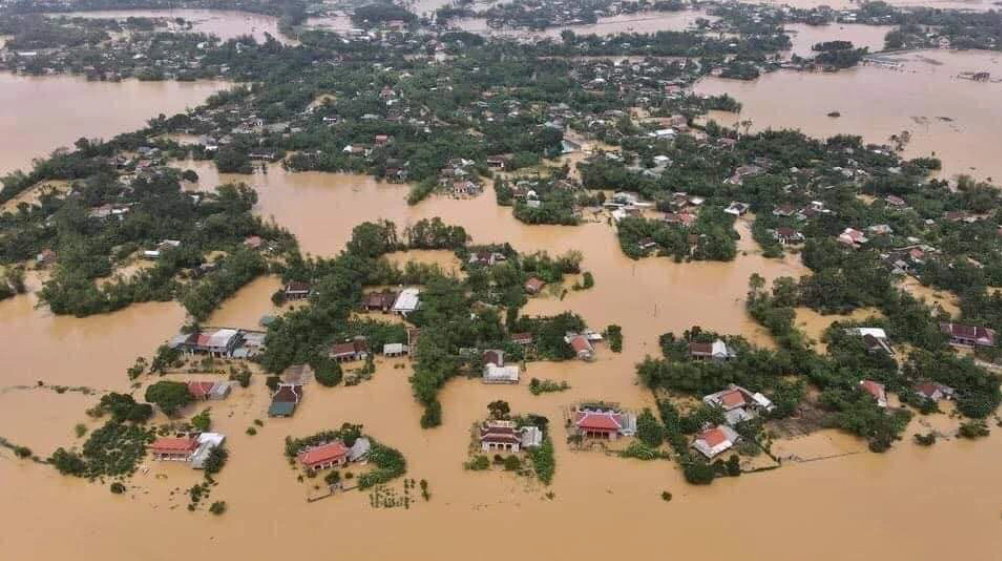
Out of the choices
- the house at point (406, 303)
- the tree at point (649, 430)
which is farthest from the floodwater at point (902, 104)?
the house at point (406, 303)

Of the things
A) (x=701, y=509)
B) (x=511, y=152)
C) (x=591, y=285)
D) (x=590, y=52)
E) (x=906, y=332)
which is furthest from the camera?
(x=590, y=52)

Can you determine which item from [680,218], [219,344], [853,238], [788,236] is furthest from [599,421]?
[853,238]

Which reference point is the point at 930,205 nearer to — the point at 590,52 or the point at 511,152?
the point at 511,152

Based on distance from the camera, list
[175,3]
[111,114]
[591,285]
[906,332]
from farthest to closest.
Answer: [175,3] → [111,114] → [591,285] → [906,332]

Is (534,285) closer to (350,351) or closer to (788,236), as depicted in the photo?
(350,351)

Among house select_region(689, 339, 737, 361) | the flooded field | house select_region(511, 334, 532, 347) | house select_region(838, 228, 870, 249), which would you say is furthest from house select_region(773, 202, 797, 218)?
the flooded field

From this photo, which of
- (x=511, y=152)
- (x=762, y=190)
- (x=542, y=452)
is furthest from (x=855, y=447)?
(x=511, y=152)
